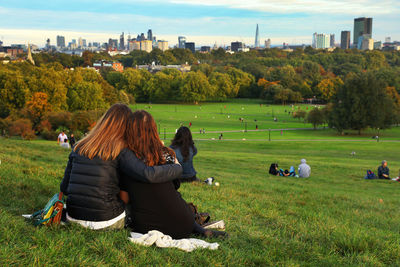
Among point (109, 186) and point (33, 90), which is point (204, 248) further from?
point (33, 90)

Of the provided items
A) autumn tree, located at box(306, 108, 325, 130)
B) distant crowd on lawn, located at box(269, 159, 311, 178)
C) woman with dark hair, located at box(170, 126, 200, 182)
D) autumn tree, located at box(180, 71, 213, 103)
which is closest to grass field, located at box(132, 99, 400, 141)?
autumn tree, located at box(306, 108, 325, 130)

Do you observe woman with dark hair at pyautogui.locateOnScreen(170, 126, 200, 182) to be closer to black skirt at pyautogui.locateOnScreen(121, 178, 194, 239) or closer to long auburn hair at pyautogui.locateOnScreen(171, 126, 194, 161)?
long auburn hair at pyautogui.locateOnScreen(171, 126, 194, 161)

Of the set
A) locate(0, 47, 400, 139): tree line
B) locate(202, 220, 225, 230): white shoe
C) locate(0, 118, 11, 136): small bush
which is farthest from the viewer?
locate(0, 47, 400, 139): tree line

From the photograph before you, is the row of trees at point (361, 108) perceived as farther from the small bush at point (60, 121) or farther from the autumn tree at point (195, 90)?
the autumn tree at point (195, 90)

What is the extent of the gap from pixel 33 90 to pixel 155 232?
6013 cm

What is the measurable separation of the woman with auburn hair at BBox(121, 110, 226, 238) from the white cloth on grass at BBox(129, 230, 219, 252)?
186mm

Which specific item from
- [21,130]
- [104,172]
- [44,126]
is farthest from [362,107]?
[104,172]

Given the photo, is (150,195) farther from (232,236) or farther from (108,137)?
(232,236)

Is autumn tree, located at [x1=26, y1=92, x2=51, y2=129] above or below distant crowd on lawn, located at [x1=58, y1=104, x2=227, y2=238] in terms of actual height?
below

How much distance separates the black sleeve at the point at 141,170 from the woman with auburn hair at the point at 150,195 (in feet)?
0.30

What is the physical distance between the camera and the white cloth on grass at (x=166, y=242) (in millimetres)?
4754

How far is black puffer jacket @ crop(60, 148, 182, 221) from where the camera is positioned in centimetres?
488

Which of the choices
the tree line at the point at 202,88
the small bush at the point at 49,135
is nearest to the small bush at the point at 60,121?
the tree line at the point at 202,88

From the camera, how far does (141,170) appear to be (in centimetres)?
488
